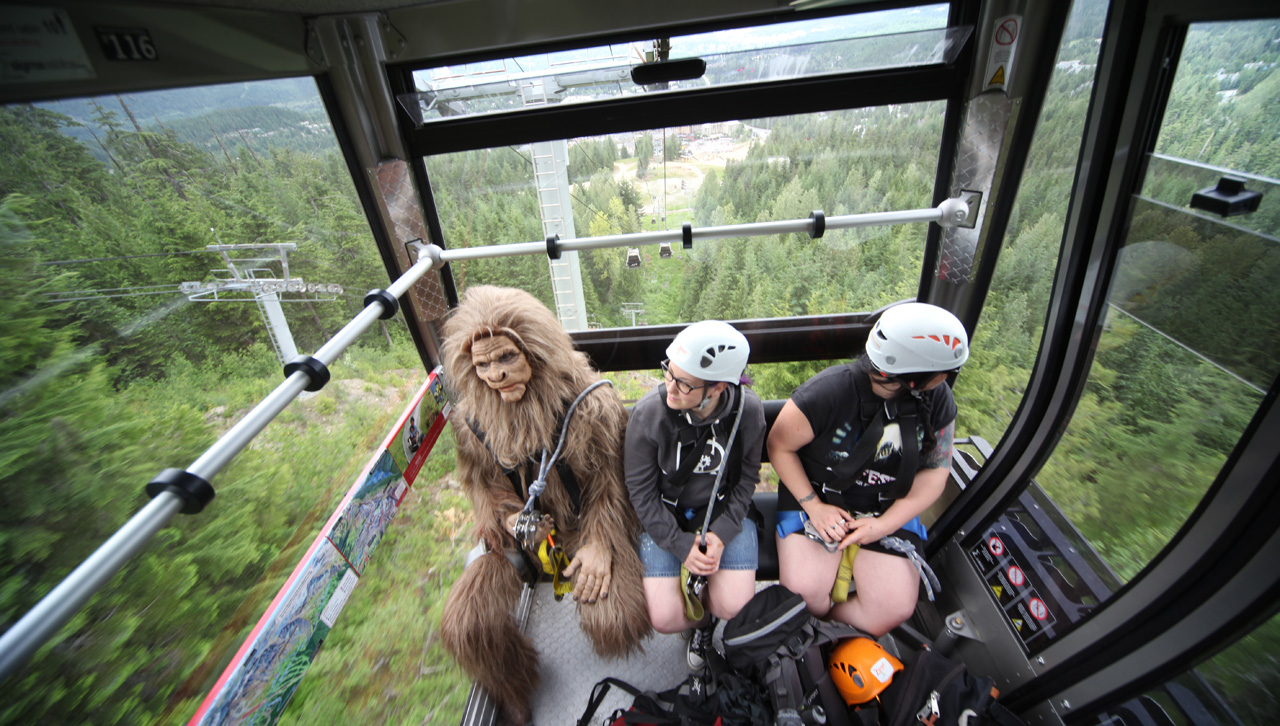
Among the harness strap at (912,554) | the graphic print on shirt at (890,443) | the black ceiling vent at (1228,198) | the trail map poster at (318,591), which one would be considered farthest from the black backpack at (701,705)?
the black ceiling vent at (1228,198)

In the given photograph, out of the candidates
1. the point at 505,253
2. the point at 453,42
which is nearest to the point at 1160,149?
the point at 505,253

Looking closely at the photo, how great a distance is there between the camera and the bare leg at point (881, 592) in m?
1.89

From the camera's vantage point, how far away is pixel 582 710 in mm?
2098

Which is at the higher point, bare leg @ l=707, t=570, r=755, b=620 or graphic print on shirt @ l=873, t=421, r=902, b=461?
graphic print on shirt @ l=873, t=421, r=902, b=461

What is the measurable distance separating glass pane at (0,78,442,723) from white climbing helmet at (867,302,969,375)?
199cm

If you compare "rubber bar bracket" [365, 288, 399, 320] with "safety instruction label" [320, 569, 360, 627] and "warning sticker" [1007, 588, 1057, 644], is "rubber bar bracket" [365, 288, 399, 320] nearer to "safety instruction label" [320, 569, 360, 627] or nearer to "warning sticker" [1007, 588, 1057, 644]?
"safety instruction label" [320, 569, 360, 627]

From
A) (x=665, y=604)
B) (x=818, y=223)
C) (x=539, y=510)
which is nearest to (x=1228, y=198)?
(x=818, y=223)

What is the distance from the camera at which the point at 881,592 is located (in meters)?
1.90

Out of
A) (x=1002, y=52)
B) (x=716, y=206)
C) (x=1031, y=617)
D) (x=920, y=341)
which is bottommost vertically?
(x=1031, y=617)

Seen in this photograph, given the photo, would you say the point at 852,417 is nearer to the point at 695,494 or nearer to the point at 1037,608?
the point at 695,494

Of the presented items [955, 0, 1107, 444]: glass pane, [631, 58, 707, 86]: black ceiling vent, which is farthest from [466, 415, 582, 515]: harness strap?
[955, 0, 1107, 444]: glass pane

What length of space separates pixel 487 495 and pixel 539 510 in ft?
0.71

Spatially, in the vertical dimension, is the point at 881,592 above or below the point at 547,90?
below

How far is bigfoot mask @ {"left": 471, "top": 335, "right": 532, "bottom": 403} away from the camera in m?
1.57
